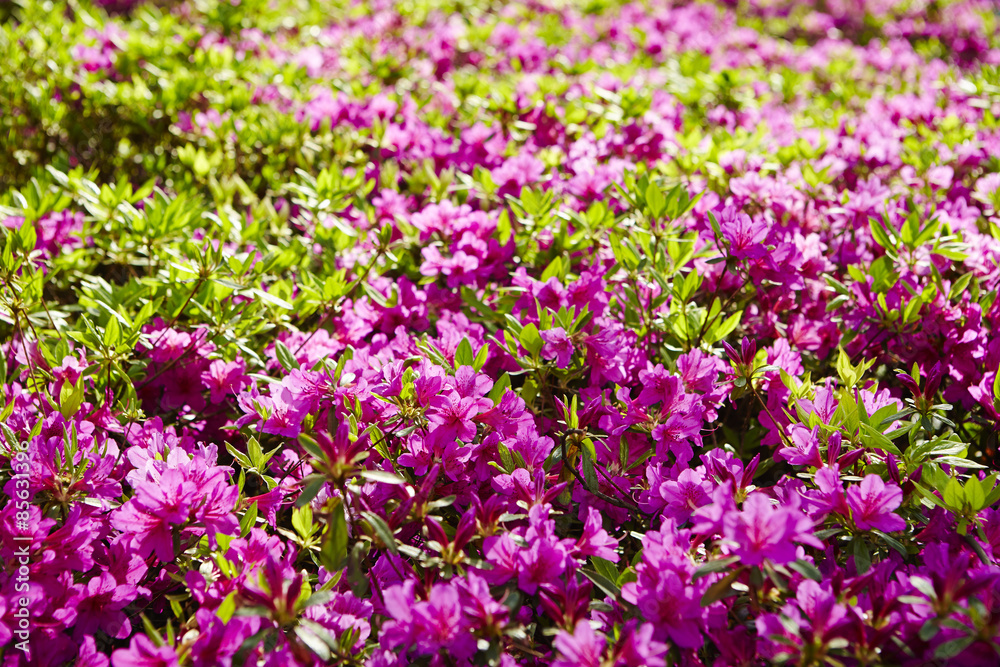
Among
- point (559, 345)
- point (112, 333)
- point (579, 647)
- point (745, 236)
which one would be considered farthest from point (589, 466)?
point (112, 333)

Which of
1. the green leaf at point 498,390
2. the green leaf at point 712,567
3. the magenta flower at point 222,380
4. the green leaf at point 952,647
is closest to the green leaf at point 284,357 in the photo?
the magenta flower at point 222,380

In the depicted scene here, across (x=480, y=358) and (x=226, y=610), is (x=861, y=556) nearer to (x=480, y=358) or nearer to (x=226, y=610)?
(x=480, y=358)

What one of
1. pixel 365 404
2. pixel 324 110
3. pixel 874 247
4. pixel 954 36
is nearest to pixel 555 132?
pixel 324 110

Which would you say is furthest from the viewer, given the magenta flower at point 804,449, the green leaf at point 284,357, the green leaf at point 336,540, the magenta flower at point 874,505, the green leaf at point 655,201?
the green leaf at point 655,201

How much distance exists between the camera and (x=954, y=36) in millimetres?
5367

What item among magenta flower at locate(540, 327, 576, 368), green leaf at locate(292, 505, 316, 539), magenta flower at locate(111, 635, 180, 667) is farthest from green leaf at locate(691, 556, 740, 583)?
magenta flower at locate(111, 635, 180, 667)

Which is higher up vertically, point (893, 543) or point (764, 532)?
point (764, 532)

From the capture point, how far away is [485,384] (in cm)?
143

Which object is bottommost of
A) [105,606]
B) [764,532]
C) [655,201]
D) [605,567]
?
[105,606]

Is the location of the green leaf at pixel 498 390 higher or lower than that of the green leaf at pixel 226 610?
higher

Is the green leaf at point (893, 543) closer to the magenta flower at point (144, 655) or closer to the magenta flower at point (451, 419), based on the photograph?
the magenta flower at point (451, 419)

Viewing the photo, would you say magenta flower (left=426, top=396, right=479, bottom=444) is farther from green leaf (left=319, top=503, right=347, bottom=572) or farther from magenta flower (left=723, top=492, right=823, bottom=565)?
A: magenta flower (left=723, top=492, right=823, bottom=565)

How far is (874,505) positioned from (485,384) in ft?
2.50

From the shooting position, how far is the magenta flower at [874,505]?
1.22 meters
